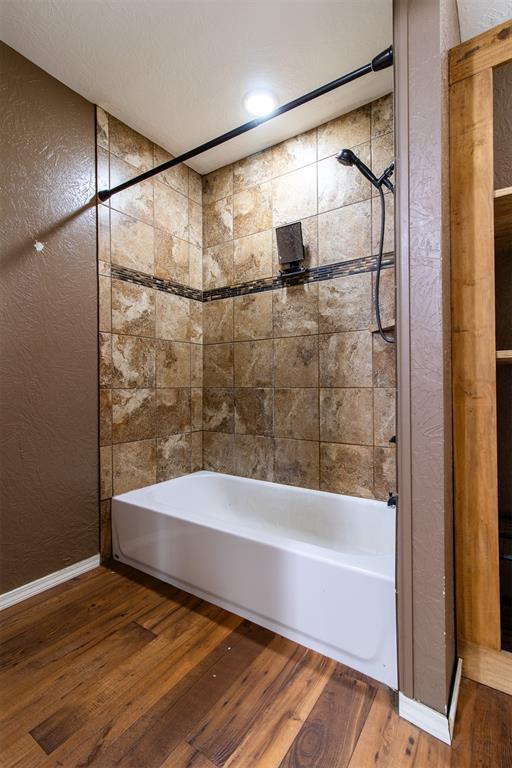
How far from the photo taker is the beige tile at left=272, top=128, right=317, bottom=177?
212cm

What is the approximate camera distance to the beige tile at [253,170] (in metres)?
2.30

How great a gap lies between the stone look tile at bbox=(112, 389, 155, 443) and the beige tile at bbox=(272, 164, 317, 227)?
1384 mm

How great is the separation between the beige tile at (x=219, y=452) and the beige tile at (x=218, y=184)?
1.71 metres

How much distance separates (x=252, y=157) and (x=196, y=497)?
2301 millimetres

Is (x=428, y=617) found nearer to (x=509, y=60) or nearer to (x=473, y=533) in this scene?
(x=473, y=533)

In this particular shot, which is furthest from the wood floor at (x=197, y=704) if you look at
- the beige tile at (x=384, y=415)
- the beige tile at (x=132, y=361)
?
the beige tile at (x=132, y=361)

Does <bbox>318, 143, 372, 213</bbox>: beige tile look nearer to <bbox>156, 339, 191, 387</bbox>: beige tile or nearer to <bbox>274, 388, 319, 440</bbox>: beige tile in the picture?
<bbox>274, 388, 319, 440</bbox>: beige tile

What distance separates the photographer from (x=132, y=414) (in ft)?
6.98

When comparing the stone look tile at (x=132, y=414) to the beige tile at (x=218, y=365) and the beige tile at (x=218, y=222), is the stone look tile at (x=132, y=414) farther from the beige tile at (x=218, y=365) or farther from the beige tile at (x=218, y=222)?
the beige tile at (x=218, y=222)

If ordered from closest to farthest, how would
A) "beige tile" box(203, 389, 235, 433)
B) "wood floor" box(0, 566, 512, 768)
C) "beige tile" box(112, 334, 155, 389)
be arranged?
"wood floor" box(0, 566, 512, 768) < "beige tile" box(112, 334, 155, 389) < "beige tile" box(203, 389, 235, 433)

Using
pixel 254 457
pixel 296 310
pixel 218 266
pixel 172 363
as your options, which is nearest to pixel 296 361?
pixel 296 310

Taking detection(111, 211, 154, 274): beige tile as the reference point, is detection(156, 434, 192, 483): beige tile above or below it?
below

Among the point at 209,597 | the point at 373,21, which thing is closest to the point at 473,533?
the point at 209,597

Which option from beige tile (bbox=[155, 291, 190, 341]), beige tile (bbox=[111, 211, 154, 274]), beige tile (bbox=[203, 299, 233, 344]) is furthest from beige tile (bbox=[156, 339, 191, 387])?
beige tile (bbox=[111, 211, 154, 274])
